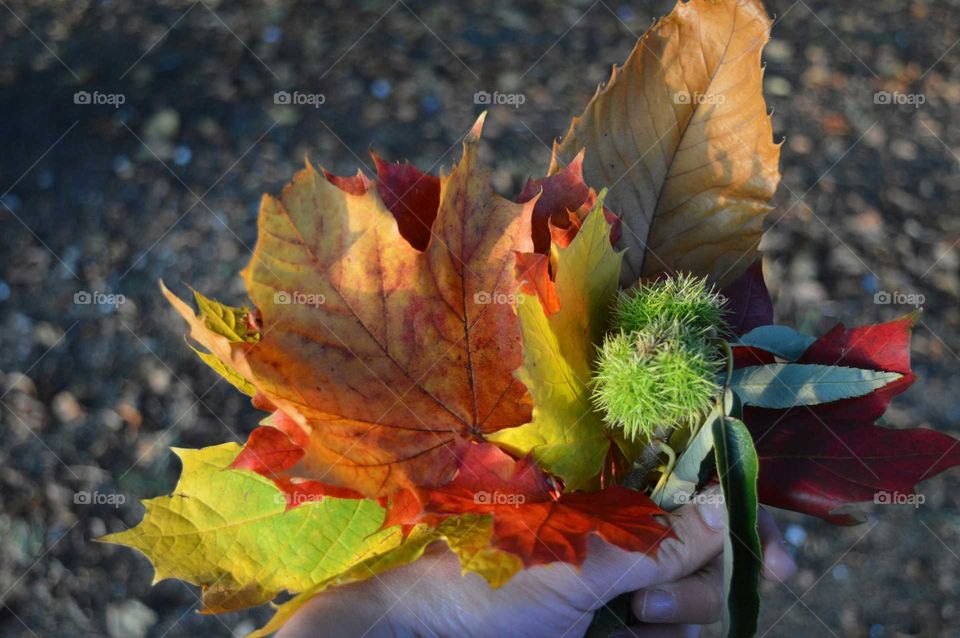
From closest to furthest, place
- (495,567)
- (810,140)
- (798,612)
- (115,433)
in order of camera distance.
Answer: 1. (495,567)
2. (798,612)
3. (115,433)
4. (810,140)

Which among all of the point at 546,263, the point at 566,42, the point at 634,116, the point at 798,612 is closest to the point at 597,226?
the point at 546,263

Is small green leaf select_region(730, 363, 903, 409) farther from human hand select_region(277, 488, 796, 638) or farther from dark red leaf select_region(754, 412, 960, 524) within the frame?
human hand select_region(277, 488, 796, 638)

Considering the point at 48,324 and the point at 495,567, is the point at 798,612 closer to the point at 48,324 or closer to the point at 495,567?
the point at 495,567
